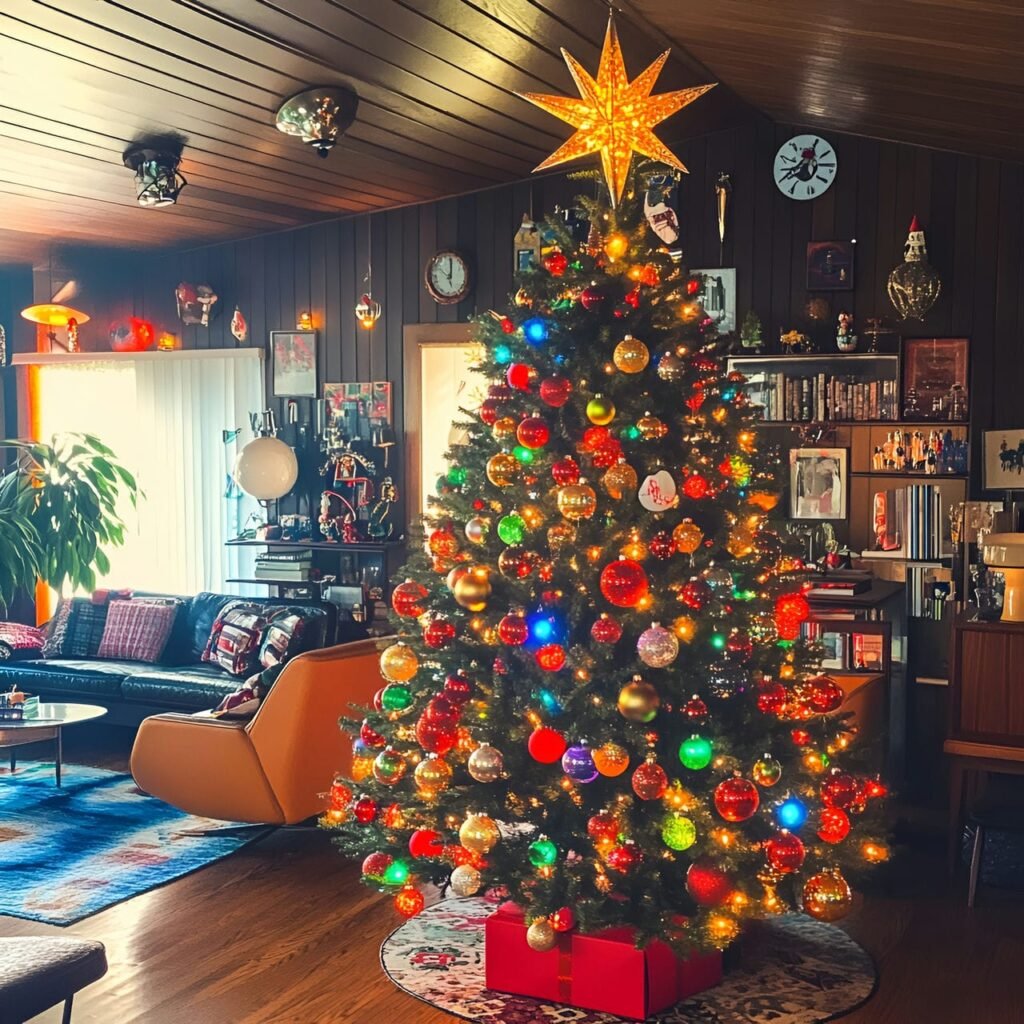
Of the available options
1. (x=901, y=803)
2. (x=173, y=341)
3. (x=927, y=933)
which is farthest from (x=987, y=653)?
(x=173, y=341)

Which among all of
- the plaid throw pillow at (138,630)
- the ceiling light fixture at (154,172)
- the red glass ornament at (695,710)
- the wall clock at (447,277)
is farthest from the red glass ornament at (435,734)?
the wall clock at (447,277)

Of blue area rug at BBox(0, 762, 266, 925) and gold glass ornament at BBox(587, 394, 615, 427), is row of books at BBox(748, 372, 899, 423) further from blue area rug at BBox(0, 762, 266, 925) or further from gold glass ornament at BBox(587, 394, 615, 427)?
blue area rug at BBox(0, 762, 266, 925)

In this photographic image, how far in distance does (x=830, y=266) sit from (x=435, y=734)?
358 centimetres

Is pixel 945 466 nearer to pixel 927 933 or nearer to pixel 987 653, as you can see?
pixel 987 653

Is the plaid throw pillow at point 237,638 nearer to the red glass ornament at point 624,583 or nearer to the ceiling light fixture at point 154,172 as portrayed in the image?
the ceiling light fixture at point 154,172

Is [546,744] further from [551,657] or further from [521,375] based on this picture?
[521,375]

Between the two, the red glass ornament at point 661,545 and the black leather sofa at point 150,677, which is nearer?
the red glass ornament at point 661,545

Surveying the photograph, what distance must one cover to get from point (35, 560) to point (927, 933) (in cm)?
462

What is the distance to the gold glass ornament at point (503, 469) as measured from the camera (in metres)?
3.28

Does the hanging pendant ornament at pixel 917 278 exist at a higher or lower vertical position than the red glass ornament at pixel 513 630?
higher

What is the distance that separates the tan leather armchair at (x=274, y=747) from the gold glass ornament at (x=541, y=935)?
1.38 metres

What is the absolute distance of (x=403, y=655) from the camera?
3406 mm

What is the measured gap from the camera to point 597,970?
3234 mm

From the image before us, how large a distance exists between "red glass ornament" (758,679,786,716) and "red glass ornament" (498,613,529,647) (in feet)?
2.15
